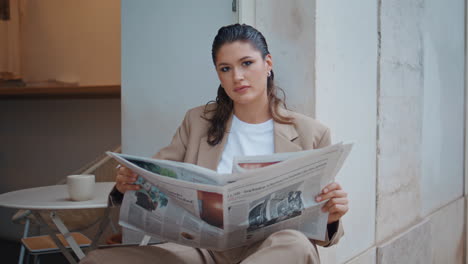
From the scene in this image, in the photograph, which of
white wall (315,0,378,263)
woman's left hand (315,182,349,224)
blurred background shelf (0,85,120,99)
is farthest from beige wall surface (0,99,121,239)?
woman's left hand (315,182,349,224)

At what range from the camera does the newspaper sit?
4.07 feet

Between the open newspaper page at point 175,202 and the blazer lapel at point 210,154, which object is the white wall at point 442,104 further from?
the open newspaper page at point 175,202

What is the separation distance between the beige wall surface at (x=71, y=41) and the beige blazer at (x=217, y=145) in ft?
7.47

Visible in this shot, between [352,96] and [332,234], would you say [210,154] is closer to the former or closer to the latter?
[332,234]

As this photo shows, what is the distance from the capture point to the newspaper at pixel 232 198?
1.24 meters

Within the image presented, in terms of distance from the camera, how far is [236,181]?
1208mm

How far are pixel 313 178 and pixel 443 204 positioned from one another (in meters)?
3.52

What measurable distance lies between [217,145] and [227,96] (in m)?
0.25

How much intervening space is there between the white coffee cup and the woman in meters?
0.49

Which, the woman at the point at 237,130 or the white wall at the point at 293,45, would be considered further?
the white wall at the point at 293,45

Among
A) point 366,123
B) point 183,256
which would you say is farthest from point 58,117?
point 183,256

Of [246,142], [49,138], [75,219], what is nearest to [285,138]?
[246,142]

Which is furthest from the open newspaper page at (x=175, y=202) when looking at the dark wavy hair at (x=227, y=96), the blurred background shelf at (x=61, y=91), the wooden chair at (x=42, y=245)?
the blurred background shelf at (x=61, y=91)

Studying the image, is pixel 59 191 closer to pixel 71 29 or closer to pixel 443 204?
pixel 71 29
